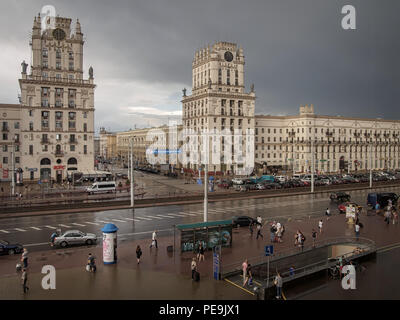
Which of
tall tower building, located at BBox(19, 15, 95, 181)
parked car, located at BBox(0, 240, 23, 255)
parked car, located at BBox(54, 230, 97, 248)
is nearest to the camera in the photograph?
parked car, located at BBox(0, 240, 23, 255)

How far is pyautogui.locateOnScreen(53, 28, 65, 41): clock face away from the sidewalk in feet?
199

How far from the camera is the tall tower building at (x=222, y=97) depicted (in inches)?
3580

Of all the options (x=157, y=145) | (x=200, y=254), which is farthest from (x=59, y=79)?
(x=200, y=254)

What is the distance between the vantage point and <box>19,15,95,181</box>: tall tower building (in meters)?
71.1

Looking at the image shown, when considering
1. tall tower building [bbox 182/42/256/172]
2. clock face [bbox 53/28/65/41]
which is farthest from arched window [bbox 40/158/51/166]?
tall tower building [bbox 182/42/256/172]

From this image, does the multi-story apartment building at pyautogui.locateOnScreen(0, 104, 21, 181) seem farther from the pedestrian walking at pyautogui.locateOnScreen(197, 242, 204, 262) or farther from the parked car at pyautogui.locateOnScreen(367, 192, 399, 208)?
the parked car at pyautogui.locateOnScreen(367, 192, 399, 208)

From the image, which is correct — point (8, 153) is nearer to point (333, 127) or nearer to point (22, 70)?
point (22, 70)

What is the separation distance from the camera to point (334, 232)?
32.7 meters

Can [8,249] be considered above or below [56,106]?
below

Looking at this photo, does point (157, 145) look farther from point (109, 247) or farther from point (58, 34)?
point (109, 247)

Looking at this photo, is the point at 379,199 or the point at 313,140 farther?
the point at 313,140

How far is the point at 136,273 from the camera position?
20.8 meters

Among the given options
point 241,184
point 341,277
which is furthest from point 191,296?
point 241,184

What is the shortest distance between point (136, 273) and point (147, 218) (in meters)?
18.7
